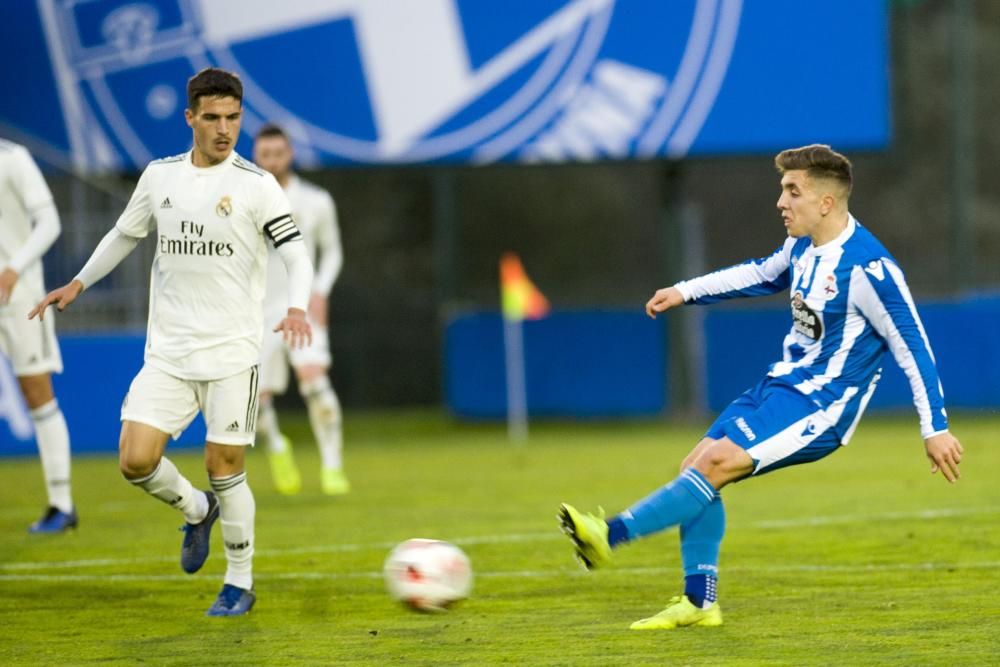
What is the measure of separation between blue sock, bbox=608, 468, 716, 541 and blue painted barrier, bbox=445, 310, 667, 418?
481 inches

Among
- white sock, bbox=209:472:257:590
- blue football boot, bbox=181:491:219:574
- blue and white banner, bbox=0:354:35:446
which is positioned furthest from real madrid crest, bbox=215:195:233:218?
blue and white banner, bbox=0:354:35:446

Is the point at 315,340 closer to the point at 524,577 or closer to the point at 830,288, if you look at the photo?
the point at 524,577

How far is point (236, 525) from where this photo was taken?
22.7 feet

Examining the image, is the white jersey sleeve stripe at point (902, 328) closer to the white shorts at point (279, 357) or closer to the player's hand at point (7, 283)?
the player's hand at point (7, 283)

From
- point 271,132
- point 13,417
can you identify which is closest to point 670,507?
point 271,132

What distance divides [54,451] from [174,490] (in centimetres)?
279

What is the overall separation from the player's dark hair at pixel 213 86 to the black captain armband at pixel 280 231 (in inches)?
19.7

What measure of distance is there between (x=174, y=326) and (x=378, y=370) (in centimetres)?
1619

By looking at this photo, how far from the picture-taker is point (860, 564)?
7898mm

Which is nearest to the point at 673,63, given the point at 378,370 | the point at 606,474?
the point at 606,474

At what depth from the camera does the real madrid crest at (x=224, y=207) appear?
6812 mm

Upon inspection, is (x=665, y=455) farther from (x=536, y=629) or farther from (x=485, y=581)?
(x=536, y=629)

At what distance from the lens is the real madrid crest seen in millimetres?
6812

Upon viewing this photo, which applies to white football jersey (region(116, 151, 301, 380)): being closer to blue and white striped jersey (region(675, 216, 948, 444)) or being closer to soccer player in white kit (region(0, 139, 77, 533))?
blue and white striped jersey (region(675, 216, 948, 444))
